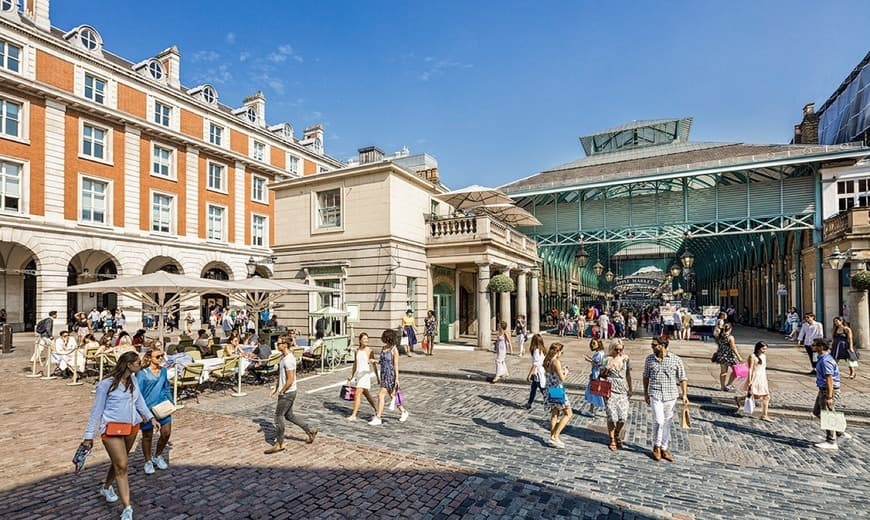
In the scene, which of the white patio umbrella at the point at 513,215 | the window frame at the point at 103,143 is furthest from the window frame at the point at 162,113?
the white patio umbrella at the point at 513,215

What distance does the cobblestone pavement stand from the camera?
203 inches

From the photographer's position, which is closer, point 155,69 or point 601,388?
point 601,388

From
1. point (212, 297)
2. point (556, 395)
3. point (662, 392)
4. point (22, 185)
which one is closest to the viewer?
point (662, 392)

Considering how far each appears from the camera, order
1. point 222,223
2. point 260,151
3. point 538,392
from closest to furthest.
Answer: point 538,392 < point 222,223 < point 260,151

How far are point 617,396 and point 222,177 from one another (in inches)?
1436

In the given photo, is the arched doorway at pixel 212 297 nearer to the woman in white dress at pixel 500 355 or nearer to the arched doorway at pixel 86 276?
the arched doorway at pixel 86 276

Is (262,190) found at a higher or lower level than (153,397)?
higher

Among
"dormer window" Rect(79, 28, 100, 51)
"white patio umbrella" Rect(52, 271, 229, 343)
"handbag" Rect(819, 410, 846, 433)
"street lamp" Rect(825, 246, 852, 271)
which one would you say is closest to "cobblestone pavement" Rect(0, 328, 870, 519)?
"handbag" Rect(819, 410, 846, 433)

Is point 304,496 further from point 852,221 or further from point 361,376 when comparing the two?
point 852,221

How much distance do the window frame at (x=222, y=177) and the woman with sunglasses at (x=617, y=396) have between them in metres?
35.1

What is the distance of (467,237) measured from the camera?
761 inches

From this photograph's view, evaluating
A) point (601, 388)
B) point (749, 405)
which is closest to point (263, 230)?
point (601, 388)

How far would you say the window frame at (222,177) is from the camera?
35.1m

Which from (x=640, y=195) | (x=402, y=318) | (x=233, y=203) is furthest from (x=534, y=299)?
(x=233, y=203)
